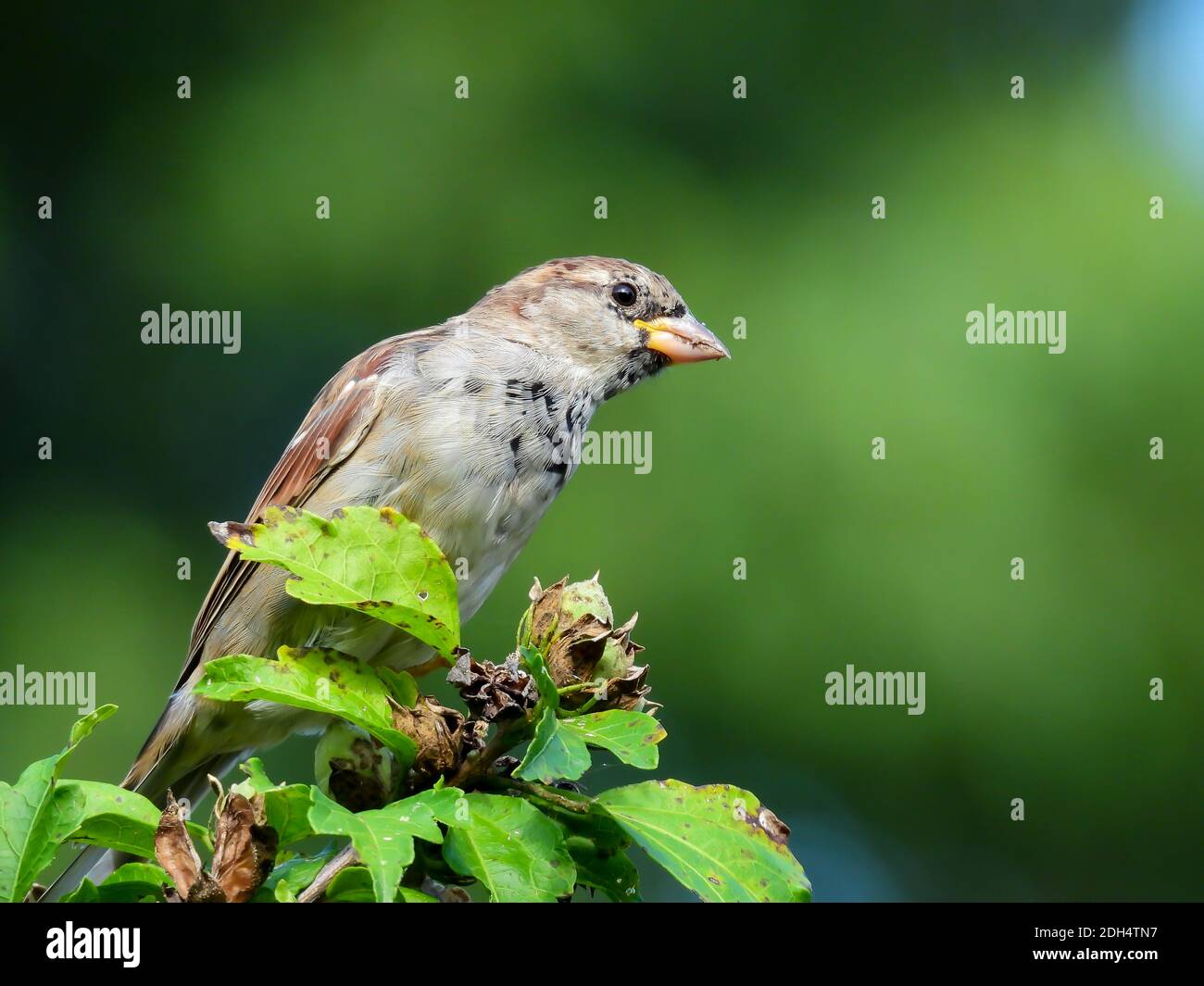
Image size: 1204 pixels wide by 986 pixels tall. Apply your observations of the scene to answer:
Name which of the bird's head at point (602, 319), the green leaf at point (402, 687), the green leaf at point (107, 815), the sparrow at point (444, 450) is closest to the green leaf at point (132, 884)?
the green leaf at point (107, 815)

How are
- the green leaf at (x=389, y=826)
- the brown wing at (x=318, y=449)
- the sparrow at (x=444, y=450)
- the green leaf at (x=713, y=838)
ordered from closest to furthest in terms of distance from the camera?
the green leaf at (x=389, y=826), the green leaf at (x=713, y=838), the sparrow at (x=444, y=450), the brown wing at (x=318, y=449)

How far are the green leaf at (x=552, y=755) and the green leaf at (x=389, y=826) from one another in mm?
78

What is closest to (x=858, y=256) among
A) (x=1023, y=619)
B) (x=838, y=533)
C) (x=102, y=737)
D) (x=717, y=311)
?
(x=717, y=311)

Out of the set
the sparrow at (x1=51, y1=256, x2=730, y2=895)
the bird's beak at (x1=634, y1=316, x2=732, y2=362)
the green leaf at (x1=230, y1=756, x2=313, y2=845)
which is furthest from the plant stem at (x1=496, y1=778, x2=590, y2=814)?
the bird's beak at (x1=634, y1=316, x2=732, y2=362)

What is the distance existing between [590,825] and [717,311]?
360 cm

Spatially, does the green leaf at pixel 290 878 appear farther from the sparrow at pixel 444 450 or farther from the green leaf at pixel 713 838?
the sparrow at pixel 444 450

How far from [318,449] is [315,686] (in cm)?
145

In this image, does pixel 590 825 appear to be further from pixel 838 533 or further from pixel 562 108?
pixel 562 108

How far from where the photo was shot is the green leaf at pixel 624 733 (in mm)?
1392

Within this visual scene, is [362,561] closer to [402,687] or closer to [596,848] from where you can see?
[402,687]

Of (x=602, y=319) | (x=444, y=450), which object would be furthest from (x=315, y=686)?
(x=602, y=319)

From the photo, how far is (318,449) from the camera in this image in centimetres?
283

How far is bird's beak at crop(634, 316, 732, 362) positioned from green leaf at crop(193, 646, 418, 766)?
1.55 meters

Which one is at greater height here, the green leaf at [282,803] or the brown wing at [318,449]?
the brown wing at [318,449]
